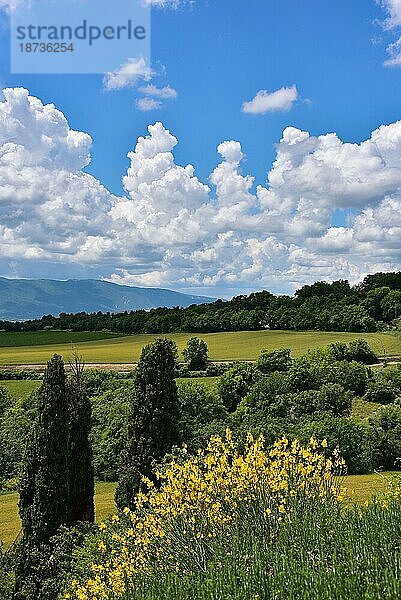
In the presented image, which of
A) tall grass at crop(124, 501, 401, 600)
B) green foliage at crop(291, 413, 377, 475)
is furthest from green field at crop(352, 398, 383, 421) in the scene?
tall grass at crop(124, 501, 401, 600)

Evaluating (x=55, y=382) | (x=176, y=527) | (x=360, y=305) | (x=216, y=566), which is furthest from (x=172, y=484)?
(x=360, y=305)

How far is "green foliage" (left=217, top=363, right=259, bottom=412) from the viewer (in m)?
60.4

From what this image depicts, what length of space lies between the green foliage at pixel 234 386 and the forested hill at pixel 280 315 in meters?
31.5

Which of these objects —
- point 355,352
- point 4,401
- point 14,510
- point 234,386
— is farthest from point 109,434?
point 355,352

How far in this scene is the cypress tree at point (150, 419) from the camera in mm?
20906

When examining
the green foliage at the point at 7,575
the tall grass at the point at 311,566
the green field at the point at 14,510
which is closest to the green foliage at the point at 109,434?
the green field at the point at 14,510

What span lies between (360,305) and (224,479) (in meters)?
84.6

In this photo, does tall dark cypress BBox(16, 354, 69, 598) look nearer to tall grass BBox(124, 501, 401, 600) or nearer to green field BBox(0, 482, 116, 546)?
green field BBox(0, 482, 116, 546)

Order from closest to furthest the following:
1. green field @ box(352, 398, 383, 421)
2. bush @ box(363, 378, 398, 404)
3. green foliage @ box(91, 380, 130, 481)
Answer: green foliage @ box(91, 380, 130, 481), green field @ box(352, 398, 383, 421), bush @ box(363, 378, 398, 404)

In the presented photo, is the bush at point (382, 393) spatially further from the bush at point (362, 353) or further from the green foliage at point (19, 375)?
the green foliage at point (19, 375)

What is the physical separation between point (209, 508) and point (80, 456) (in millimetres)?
11067

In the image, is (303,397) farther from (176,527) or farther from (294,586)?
(294,586)

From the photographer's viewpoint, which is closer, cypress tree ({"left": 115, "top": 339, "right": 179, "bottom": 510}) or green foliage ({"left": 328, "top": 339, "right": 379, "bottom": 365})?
cypress tree ({"left": 115, "top": 339, "right": 179, "bottom": 510})

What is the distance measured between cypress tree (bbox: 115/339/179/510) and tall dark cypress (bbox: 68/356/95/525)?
1.14 m
